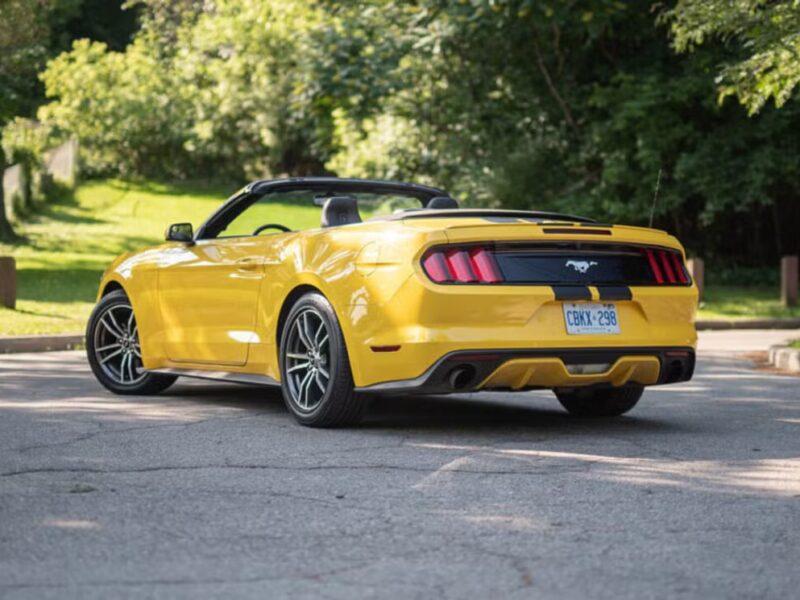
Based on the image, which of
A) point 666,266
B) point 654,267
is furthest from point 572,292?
point 666,266

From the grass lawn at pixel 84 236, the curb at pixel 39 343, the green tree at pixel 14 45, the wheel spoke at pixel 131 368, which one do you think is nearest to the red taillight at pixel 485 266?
the grass lawn at pixel 84 236

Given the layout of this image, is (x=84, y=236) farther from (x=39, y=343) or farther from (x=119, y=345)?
(x=119, y=345)

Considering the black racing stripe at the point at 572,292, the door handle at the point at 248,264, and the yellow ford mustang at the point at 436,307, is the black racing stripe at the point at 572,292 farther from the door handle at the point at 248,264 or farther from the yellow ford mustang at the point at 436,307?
the door handle at the point at 248,264

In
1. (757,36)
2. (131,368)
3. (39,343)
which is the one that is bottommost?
(39,343)

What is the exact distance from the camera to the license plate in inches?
309

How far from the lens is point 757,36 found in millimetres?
15156

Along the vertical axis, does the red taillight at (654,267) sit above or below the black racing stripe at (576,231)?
below

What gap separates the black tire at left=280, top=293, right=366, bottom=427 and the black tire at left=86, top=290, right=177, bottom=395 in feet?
6.60

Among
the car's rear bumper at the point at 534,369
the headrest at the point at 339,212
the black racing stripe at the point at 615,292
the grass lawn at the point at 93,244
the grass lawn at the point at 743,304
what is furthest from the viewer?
the grass lawn at the point at 743,304

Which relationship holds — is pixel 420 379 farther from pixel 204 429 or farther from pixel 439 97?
pixel 439 97

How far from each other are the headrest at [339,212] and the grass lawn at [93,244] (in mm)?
394

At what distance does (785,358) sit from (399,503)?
8.34m

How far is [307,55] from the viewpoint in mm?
26734

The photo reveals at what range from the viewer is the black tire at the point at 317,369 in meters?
7.99
